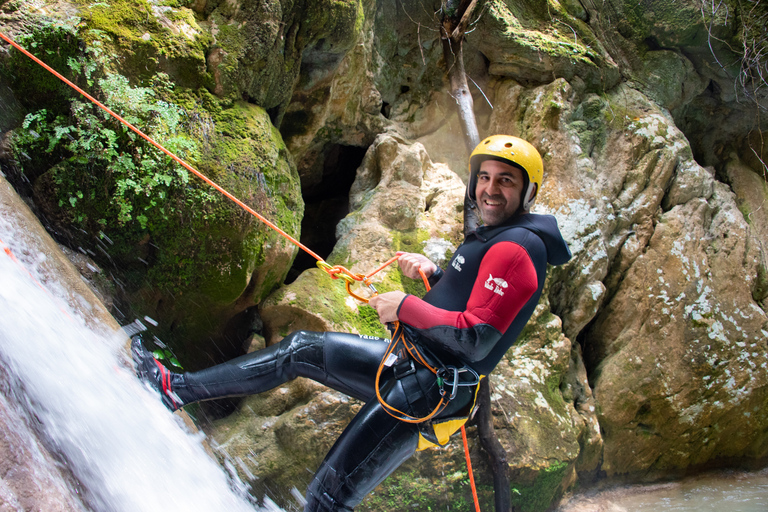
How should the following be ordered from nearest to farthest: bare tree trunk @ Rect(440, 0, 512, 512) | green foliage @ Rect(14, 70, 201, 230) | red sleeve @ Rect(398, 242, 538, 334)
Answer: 1. red sleeve @ Rect(398, 242, 538, 334)
2. green foliage @ Rect(14, 70, 201, 230)
3. bare tree trunk @ Rect(440, 0, 512, 512)

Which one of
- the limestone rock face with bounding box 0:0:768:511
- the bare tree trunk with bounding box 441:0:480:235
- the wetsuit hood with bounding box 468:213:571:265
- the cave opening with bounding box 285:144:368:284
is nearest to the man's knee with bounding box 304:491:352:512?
the limestone rock face with bounding box 0:0:768:511

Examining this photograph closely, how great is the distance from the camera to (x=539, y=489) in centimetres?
372

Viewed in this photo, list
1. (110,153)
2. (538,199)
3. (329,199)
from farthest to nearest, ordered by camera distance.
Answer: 1. (329,199)
2. (538,199)
3. (110,153)

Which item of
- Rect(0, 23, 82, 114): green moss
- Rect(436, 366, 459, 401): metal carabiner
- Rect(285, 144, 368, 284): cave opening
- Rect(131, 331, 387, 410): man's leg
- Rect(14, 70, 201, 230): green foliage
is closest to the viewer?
Rect(436, 366, 459, 401): metal carabiner

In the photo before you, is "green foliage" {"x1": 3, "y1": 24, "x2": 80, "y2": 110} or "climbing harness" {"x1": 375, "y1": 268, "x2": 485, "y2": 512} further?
"green foliage" {"x1": 3, "y1": 24, "x2": 80, "y2": 110}

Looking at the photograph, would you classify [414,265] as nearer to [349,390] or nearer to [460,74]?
[349,390]

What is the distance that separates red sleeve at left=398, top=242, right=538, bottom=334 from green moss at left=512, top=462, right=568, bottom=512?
8.00 ft

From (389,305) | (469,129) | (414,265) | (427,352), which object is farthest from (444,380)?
(469,129)

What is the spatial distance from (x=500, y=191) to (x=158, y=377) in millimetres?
2065

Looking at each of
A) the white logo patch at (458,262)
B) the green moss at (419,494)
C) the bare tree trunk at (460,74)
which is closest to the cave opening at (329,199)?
the bare tree trunk at (460,74)

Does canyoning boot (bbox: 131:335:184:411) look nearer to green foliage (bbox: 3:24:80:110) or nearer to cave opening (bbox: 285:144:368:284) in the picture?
green foliage (bbox: 3:24:80:110)

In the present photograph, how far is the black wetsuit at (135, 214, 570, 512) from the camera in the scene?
1.96 m

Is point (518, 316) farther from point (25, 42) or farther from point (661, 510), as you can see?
point (661, 510)

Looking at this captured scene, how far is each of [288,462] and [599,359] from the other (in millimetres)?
3613
